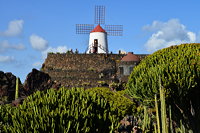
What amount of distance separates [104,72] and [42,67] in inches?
372

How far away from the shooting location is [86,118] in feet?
49.4

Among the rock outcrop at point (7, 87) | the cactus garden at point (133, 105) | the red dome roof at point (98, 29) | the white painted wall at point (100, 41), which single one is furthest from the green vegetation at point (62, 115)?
the red dome roof at point (98, 29)

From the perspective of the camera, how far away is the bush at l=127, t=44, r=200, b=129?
22875 millimetres

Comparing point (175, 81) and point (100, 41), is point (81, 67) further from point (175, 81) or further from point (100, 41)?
point (175, 81)

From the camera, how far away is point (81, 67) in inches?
2181

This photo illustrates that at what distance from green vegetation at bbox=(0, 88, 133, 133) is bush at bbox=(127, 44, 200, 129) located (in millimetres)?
6099

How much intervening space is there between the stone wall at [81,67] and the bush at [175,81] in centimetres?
2571

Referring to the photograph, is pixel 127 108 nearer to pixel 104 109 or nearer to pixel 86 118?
pixel 104 109

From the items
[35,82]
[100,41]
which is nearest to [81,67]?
[100,41]

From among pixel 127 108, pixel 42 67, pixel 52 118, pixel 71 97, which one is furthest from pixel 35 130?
pixel 42 67

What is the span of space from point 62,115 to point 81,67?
4112cm

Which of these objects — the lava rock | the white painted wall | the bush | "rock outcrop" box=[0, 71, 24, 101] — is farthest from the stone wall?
the bush

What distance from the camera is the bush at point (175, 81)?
22875 millimetres

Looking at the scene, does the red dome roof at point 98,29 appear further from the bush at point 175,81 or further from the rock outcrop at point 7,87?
the bush at point 175,81
